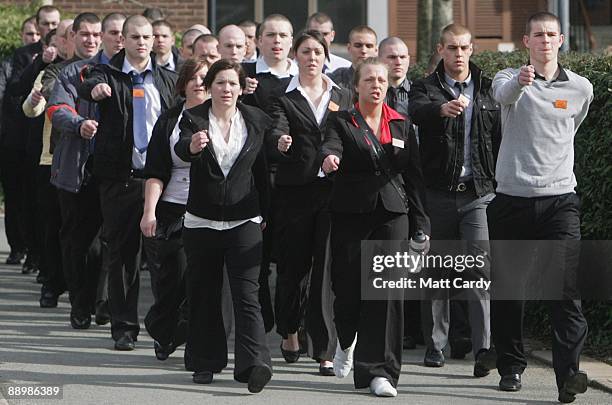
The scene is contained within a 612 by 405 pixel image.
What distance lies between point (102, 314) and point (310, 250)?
2.35 metres

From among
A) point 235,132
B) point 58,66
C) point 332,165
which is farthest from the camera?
point 58,66

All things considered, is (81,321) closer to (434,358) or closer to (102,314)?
(102,314)

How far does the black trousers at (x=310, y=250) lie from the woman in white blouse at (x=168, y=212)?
0.68 meters

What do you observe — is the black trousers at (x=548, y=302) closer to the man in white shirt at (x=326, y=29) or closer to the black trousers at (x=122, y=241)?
the black trousers at (x=122, y=241)

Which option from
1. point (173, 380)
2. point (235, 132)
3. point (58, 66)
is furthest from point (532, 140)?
point (58, 66)

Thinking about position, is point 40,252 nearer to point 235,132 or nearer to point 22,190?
point 22,190

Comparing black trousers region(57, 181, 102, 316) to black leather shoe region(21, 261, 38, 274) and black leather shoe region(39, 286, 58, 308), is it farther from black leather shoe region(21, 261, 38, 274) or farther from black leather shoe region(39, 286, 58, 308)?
black leather shoe region(21, 261, 38, 274)

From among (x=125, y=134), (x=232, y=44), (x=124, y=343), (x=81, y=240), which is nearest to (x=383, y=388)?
(x=124, y=343)

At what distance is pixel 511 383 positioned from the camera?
920cm

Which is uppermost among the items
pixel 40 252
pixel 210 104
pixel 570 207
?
pixel 210 104

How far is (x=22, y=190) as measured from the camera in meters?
15.0

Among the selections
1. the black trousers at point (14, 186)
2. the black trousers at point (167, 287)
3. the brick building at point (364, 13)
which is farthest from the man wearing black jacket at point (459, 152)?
the brick building at point (364, 13)

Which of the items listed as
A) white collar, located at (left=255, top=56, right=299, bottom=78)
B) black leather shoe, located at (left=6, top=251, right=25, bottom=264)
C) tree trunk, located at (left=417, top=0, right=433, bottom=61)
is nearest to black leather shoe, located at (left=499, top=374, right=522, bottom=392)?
white collar, located at (left=255, top=56, right=299, bottom=78)

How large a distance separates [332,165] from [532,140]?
1205mm
